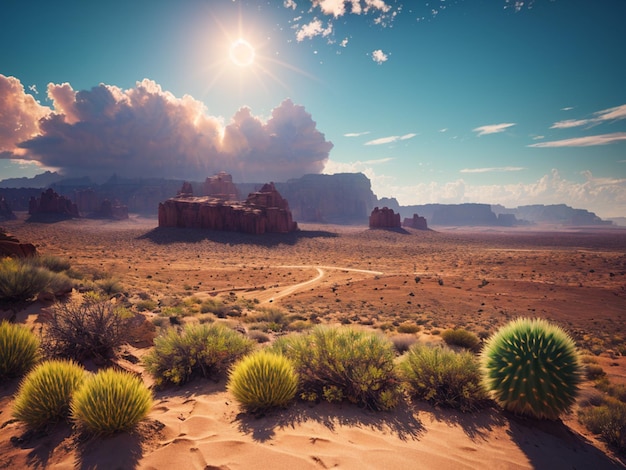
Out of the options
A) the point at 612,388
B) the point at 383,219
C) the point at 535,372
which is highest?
the point at 383,219

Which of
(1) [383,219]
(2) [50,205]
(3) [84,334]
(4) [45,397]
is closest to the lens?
(4) [45,397]

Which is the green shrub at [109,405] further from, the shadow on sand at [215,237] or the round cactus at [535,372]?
the shadow on sand at [215,237]

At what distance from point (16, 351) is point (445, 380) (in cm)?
817

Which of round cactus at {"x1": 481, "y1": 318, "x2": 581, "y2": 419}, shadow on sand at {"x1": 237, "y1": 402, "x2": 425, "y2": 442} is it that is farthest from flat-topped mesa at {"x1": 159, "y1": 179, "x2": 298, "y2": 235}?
round cactus at {"x1": 481, "y1": 318, "x2": 581, "y2": 419}

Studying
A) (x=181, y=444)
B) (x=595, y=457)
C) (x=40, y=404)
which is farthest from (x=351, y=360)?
(x=40, y=404)

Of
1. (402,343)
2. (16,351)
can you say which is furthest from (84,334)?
(402,343)

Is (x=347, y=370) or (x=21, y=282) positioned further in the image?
(x=21, y=282)

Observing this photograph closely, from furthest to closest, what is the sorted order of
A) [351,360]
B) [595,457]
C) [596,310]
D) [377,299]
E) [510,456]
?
[377,299] < [596,310] < [351,360] < [595,457] < [510,456]

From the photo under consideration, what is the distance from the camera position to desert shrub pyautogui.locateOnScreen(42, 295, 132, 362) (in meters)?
5.94

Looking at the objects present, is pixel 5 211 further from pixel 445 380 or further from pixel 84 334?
pixel 445 380

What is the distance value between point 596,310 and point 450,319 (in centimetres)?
1195

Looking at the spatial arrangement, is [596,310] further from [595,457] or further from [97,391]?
[97,391]

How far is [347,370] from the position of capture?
214 inches

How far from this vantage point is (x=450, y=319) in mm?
17172
